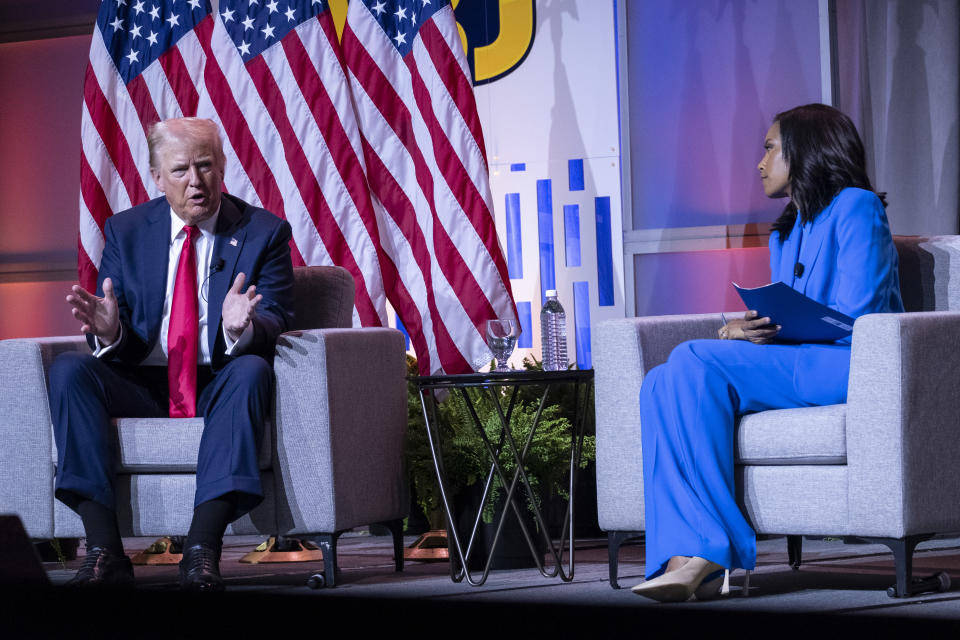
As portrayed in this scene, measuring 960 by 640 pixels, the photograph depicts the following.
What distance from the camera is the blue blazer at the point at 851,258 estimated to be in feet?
9.25

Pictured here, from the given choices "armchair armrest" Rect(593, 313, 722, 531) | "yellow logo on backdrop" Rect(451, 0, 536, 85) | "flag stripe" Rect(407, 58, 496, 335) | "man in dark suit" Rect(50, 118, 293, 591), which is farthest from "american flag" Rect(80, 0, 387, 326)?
"armchair armrest" Rect(593, 313, 722, 531)

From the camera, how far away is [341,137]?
448 cm

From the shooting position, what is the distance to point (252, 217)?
3361mm

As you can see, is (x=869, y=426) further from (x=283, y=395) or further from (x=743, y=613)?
(x=743, y=613)

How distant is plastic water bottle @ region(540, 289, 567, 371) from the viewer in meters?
3.46

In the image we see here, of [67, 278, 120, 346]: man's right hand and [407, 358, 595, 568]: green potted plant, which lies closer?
[67, 278, 120, 346]: man's right hand

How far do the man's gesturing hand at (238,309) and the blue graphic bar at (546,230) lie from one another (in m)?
2.10

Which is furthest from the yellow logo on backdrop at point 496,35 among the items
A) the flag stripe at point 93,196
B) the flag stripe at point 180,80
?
the flag stripe at point 93,196

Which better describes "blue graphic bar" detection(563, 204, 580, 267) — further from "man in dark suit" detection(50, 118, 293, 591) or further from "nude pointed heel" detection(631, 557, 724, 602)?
"nude pointed heel" detection(631, 557, 724, 602)

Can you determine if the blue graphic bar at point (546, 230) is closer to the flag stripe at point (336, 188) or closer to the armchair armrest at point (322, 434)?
the flag stripe at point (336, 188)

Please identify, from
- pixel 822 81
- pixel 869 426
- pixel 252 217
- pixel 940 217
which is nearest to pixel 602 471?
pixel 869 426

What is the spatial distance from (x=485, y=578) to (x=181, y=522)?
807 millimetres

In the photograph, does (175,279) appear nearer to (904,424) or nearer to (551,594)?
(551,594)

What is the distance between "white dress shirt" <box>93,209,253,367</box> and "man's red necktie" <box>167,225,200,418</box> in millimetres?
22
